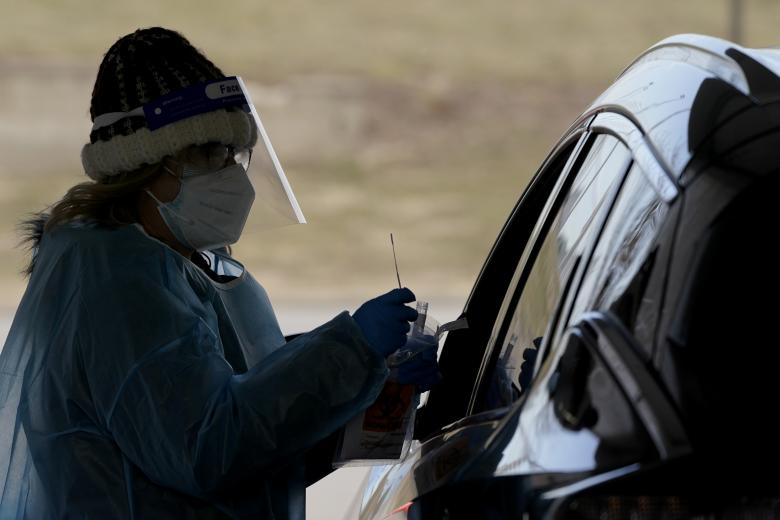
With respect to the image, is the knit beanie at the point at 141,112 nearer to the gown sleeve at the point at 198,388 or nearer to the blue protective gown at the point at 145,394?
the blue protective gown at the point at 145,394

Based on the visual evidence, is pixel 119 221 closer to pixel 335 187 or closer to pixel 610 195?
pixel 610 195

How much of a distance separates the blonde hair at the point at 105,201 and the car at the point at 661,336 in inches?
34.0

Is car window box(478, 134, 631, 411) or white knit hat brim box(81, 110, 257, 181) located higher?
white knit hat brim box(81, 110, 257, 181)

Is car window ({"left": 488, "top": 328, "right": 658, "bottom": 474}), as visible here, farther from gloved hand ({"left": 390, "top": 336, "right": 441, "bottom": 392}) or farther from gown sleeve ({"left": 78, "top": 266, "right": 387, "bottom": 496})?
gloved hand ({"left": 390, "top": 336, "right": 441, "bottom": 392})

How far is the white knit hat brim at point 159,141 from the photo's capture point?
2.55 metres

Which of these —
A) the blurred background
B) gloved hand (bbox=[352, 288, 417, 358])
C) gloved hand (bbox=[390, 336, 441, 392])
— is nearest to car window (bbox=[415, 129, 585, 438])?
gloved hand (bbox=[390, 336, 441, 392])

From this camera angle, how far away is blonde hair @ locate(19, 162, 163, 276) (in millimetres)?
2525

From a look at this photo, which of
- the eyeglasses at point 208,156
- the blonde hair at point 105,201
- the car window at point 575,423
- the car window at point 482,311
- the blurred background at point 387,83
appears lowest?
the car window at point 575,423

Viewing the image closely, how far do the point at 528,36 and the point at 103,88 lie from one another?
17081mm

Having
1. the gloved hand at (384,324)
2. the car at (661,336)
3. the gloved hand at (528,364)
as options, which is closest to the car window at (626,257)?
the car at (661,336)

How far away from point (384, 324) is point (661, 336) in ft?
3.46

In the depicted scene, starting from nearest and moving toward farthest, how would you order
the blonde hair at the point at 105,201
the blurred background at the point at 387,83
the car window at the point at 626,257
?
the car window at the point at 626,257 → the blonde hair at the point at 105,201 → the blurred background at the point at 387,83

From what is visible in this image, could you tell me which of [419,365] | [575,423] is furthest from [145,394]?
[575,423]

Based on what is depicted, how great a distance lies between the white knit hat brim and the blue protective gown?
0.49 feet
